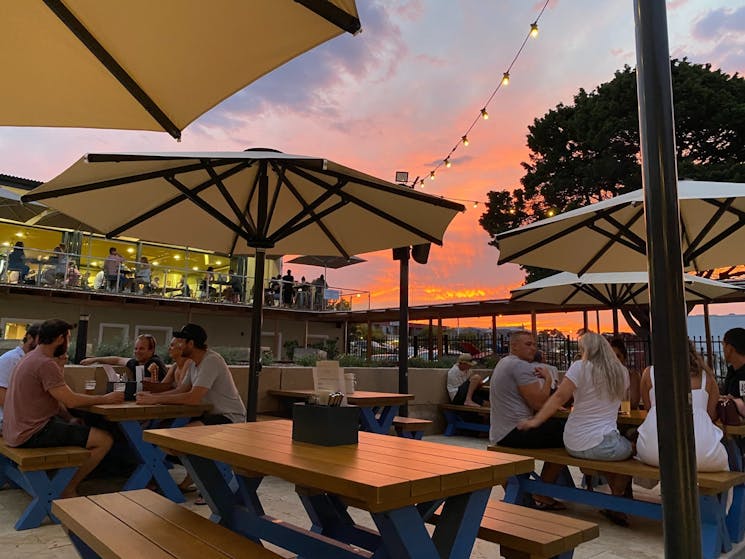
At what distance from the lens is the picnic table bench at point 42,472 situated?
→ 3496 mm

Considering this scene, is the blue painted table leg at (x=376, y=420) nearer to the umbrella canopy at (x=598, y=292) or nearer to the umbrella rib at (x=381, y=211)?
the umbrella rib at (x=381, y=211)

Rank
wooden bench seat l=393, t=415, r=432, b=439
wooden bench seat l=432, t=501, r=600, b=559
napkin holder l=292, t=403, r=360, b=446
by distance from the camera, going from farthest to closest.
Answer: wooden bench seat l=393, t=415, r=432, b=439, napkin holder l=292, t=403, r=360, b=446, wooden bench seat l=432, t=501, r=600, b=559

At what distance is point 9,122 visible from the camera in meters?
2.80

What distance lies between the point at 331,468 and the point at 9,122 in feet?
8.24

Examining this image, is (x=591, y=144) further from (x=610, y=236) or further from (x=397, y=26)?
(x=610, y=236)

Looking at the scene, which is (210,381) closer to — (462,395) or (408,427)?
(408,427)

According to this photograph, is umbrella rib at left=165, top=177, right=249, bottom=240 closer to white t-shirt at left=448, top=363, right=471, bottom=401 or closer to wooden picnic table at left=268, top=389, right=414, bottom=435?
wooden picnic table at left=268, top=389, right=414, bottom=435

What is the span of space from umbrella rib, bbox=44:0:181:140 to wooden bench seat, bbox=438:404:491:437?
6332 mm

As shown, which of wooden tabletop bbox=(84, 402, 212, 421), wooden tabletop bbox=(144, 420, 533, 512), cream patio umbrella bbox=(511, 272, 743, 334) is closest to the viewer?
wooden tabletop bbox=(144, 420, 533, 512)

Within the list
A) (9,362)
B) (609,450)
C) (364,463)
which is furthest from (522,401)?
(9,362)

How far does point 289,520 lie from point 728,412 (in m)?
3.37

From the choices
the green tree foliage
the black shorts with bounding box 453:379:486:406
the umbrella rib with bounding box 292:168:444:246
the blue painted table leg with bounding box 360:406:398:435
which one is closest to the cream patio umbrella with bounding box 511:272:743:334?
the black shorts with bounding box 453:379:486:406

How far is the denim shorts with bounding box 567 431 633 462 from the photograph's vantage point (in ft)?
12.1

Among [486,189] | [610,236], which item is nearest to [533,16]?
[610,236]
